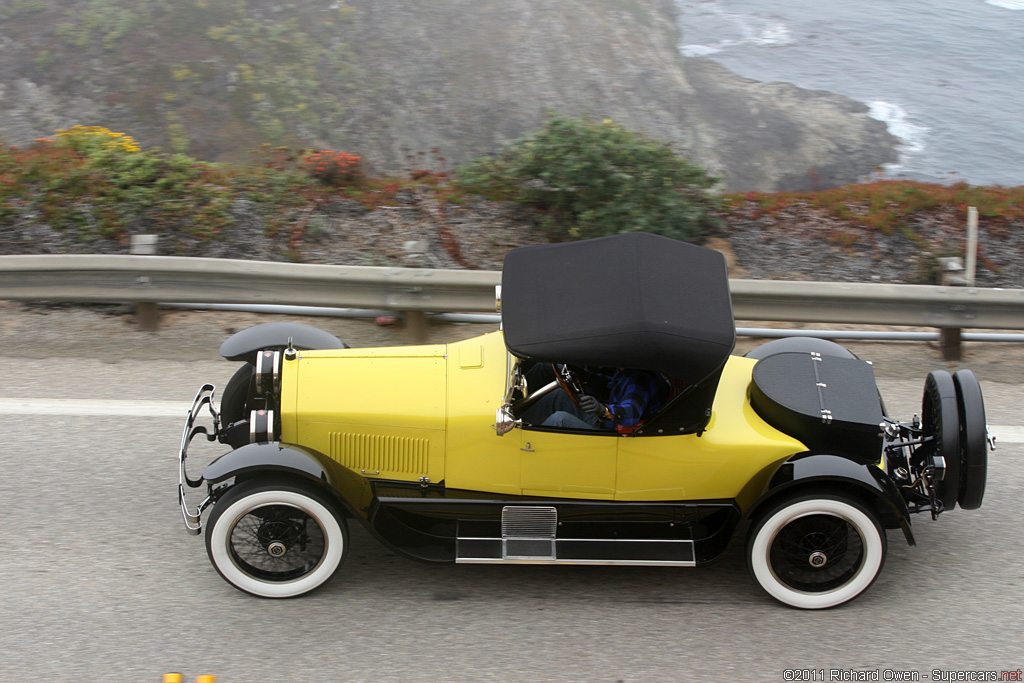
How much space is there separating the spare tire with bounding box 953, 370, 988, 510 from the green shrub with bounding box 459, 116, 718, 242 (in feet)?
12.4

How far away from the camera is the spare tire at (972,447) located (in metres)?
4.00

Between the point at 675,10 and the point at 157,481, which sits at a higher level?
the point at 675,10

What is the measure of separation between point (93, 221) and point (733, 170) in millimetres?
7354

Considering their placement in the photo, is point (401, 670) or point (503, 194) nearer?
point (401, 670)

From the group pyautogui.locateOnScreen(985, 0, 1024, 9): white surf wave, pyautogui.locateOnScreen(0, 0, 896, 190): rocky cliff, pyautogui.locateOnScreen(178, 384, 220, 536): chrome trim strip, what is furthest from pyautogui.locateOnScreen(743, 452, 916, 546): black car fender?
pyautogui.locateOnScreen(985, 0, 1024, 9): white surf wave

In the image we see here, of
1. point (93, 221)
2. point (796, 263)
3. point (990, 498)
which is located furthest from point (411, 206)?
point (990, 498)

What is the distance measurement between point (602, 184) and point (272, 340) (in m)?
3.84

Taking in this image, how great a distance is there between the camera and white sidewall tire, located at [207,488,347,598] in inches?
155

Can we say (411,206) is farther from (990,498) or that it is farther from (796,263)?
(990,498)

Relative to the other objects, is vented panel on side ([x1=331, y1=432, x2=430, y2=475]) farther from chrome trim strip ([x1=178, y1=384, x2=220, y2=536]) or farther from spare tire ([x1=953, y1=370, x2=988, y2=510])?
spare tire ([x1=953, y1=370, x2=988, y2=510])

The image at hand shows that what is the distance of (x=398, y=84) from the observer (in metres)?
12.4

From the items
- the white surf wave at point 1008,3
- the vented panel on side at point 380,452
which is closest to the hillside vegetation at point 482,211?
the vented panel on side at point 380,452

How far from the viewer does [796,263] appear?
25.6ft

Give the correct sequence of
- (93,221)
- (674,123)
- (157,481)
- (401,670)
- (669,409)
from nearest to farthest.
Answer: (401,670) < (669,409) < (157,481) < (93,221) < (674,123)
